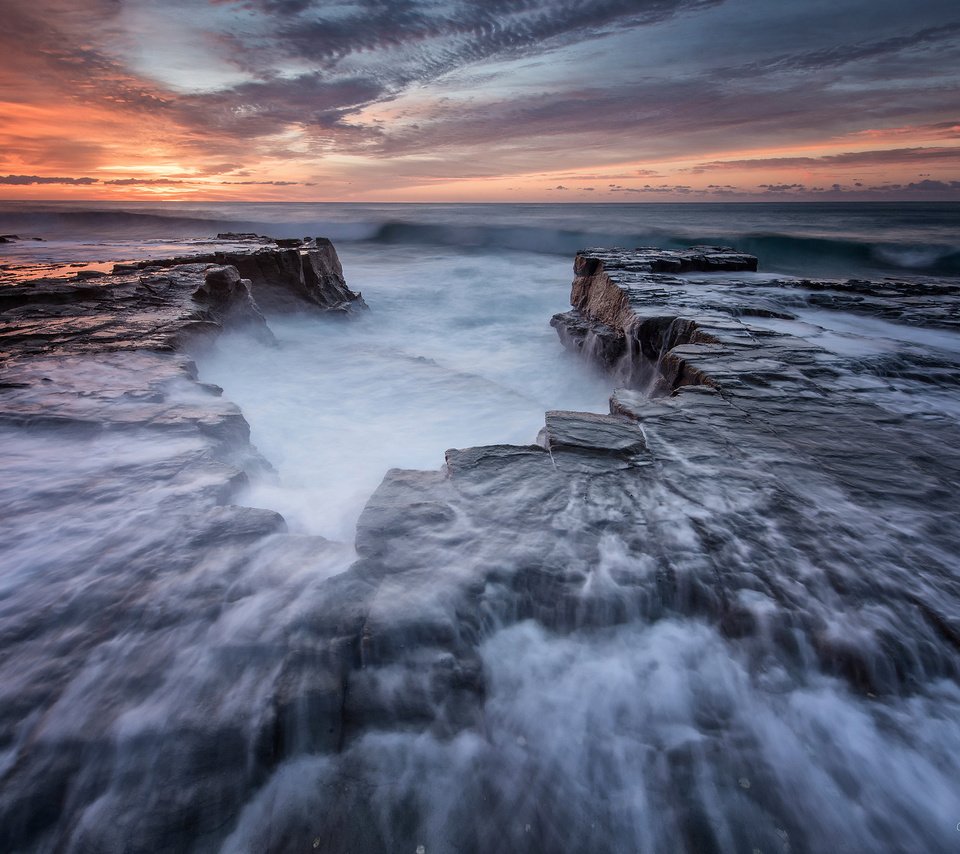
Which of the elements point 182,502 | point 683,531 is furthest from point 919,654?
point 182,502

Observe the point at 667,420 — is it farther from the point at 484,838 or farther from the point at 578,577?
the point at 484,838

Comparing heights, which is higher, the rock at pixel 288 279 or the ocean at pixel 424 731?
the ocean at pixel 424 731

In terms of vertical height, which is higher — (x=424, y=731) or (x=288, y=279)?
(x=424, y=731)

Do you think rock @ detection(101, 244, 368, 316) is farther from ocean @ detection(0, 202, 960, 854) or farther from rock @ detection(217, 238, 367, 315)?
ocean @ detection(0, 202, 960, 854)

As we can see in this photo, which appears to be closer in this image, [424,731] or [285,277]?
[424,731]

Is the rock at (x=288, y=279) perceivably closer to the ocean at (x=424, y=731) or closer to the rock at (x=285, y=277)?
the rock at (x=285, y=277)

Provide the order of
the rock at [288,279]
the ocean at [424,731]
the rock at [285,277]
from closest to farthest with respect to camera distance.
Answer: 1. the ocean at [424,731]
2. the rock at [285,277]
3. the rock at [288,279]

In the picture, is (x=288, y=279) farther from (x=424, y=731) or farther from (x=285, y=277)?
(x=424, y=731)

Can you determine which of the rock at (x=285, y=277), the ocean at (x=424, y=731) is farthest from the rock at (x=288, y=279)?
the ocean at (x=424, y=731)

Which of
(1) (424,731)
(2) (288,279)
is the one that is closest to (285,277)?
(2) (288,279)

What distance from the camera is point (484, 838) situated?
143 centimetres

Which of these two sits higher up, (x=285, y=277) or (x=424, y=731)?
(x=424, y=731)

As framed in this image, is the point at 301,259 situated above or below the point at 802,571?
below

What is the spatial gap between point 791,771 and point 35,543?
3.37 m
